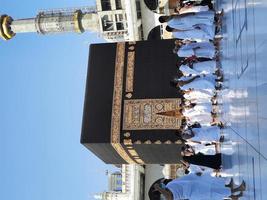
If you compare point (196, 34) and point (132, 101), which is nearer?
point (196, 34)

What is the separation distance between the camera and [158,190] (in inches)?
239

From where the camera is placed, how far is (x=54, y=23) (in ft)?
108

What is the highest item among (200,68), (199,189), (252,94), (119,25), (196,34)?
(119,25)

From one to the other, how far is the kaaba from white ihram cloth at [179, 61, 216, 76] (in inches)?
112

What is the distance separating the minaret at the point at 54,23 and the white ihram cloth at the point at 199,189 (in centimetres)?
2531

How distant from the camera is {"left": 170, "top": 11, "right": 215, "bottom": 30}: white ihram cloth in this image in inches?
395

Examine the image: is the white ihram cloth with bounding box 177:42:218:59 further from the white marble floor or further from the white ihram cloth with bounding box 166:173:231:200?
the white marble floor

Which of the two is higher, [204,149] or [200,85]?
[200,85]

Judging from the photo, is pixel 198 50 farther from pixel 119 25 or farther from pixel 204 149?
pixel 119 25

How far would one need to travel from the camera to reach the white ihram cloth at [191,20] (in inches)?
395

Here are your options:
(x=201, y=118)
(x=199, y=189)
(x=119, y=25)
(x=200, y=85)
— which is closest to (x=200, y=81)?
(x=200, y=85)

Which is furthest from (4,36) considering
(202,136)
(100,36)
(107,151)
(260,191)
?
(260,191)

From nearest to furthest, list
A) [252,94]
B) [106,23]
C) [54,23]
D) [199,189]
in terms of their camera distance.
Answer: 1. [252,94]
2. [199,189]
3. [106,23]
4. [54,23]

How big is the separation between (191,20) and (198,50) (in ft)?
2.28
